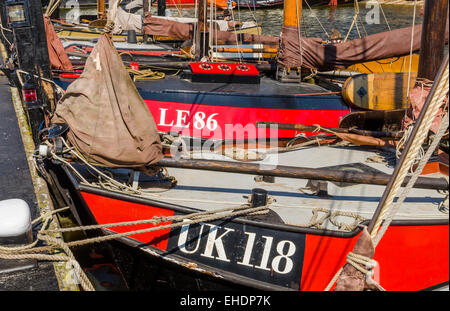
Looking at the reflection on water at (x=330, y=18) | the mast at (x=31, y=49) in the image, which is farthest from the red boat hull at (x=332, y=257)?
the reflection on water at (x=330, y=18)

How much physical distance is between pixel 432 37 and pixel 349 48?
3.90 meters

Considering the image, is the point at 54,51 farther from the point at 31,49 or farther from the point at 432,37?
the point at 432,37

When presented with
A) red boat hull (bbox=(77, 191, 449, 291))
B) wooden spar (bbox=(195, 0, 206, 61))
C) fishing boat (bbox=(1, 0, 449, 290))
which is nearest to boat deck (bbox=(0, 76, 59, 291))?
fishing boat (bbox=(1, 0, 449, 290))

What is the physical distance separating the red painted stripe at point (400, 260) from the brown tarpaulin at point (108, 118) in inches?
73.4

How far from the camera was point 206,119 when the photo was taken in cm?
817

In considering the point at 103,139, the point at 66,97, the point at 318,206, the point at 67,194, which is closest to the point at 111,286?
the point at 67,194

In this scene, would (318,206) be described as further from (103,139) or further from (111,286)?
(111,286)

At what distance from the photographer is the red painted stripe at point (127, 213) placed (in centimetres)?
419

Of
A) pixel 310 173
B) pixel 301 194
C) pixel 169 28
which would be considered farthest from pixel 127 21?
pixel 310 173

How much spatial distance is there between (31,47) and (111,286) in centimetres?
417

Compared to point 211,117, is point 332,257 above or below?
below

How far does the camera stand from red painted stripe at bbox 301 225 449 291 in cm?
385

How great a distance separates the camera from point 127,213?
432cm
